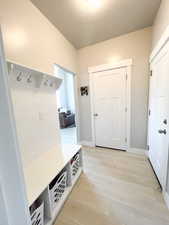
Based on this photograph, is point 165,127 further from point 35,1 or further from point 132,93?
point 35,1

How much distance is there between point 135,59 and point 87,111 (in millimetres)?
1635

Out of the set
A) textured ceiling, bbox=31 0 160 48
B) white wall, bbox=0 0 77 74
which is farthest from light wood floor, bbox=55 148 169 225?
textured ceiling, bbox=31 0 160 48

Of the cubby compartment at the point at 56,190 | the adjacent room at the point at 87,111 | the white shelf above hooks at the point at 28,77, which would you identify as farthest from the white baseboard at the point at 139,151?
the white shelf above hooks at the point at 28,77

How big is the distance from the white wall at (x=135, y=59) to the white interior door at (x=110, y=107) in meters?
0.23

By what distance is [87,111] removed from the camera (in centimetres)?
303

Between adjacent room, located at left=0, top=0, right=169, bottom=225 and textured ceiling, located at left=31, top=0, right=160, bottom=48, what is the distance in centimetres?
2

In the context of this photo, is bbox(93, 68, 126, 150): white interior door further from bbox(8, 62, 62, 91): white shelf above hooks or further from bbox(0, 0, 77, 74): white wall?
bbox(8, 62, 62, 91): white shelf above hooks

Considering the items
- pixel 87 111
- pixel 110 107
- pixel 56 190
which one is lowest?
pixel 56 190

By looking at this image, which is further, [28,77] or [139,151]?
[139,151]

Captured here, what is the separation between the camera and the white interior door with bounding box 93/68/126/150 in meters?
2.55

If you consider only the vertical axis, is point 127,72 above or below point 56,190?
above

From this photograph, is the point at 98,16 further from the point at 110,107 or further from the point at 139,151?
the point at 139,151

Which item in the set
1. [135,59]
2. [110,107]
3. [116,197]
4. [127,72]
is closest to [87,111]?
[110,107]

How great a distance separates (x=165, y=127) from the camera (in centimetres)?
142
